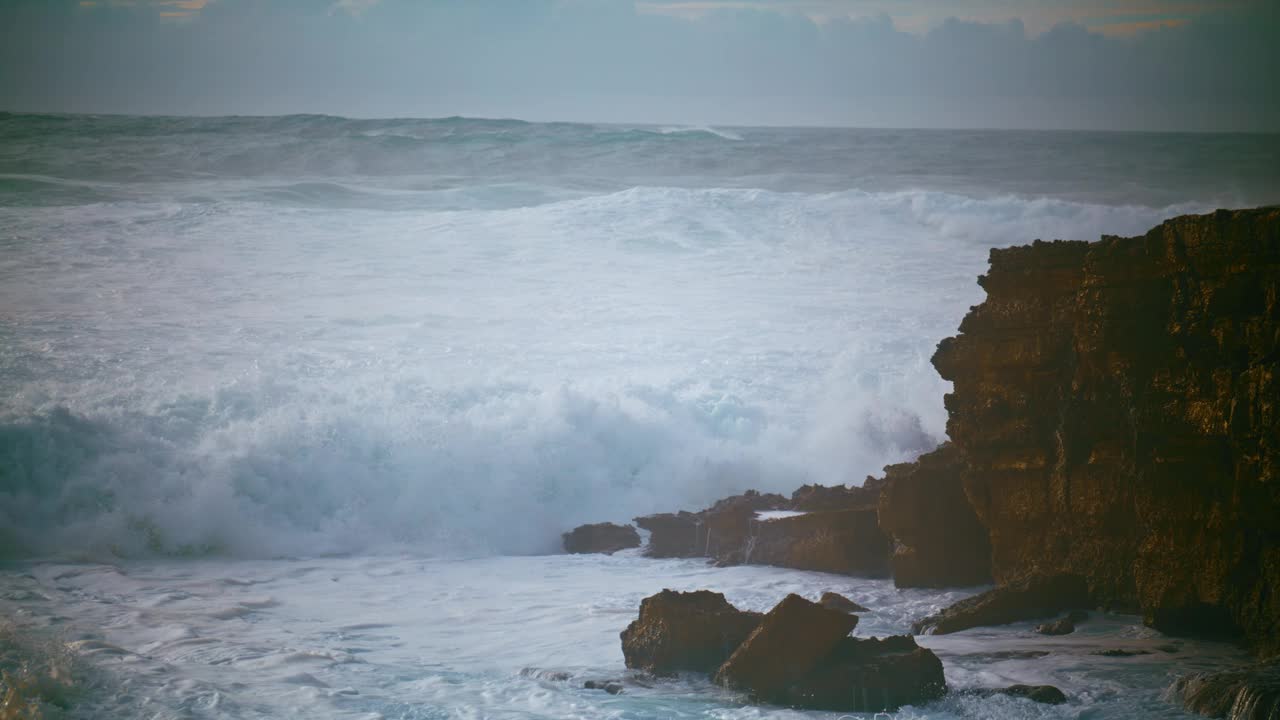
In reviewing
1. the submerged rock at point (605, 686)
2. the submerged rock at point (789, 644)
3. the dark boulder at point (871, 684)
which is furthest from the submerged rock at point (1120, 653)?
the submerged rock at point (605, 686)

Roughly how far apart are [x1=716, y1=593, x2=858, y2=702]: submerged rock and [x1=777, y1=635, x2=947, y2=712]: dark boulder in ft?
0.16

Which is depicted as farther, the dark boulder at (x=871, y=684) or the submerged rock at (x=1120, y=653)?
the submerged rock at (x=1120, y=653)

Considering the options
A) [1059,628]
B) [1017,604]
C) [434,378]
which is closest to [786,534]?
[1017,604]

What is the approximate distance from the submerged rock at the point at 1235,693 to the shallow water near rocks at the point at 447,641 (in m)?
0.11

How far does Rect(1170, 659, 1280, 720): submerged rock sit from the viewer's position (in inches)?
144

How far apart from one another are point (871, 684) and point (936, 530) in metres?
2.18

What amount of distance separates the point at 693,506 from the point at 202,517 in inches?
161

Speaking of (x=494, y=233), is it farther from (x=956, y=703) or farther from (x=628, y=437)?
(x=956, y=703)

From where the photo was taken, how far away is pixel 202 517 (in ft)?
25.3

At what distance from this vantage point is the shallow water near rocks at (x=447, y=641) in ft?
14.3

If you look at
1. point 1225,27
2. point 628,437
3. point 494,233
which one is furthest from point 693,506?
point 494,233

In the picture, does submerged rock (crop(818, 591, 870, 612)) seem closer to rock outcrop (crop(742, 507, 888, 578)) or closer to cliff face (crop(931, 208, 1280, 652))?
cliff face (crop(931, 208, 1280, 652))

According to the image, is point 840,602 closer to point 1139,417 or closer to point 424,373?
point 1139,417

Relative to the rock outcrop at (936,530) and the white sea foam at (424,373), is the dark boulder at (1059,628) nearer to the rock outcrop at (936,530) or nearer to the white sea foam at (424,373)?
the rock outcrop at (936,530)
